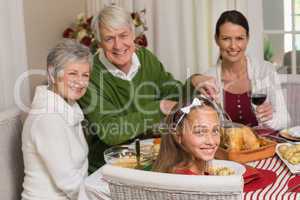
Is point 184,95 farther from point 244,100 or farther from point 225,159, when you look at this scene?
point 225,159

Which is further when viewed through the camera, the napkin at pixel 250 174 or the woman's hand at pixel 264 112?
the woman's hand at pixel 264 112

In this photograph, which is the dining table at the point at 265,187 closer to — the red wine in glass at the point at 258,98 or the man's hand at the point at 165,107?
the red wine in glass at the point at 258,98

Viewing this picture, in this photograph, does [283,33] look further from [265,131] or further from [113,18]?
[113,18]

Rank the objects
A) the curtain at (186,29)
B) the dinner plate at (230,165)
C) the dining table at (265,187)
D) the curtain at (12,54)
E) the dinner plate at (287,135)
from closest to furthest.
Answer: the dining table at (265,187)
the dinner plate at (230,165)
the dinner plate at (287,135)
the curtain at (12,54)
the curtain at (186,29)

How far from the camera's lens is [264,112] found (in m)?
2.25

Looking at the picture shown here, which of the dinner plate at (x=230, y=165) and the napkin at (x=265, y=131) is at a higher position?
the napkin at (x=265, y=131)

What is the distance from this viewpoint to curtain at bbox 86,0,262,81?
3.11 metres

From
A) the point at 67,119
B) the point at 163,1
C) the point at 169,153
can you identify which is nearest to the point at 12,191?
the point at 67,119

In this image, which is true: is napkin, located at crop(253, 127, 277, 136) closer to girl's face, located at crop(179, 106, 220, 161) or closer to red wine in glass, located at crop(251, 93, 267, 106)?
red wine in glass, located at crop(251, 93, 267, 106)

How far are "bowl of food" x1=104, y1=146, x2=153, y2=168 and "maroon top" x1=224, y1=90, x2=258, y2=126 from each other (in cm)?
64

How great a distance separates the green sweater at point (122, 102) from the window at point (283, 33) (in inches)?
37.7

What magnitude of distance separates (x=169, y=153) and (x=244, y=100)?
35.7 inches

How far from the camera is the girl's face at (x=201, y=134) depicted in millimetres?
1638

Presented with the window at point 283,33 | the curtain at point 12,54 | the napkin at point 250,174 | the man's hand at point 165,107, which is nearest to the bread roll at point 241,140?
the napkin at point 250,174
